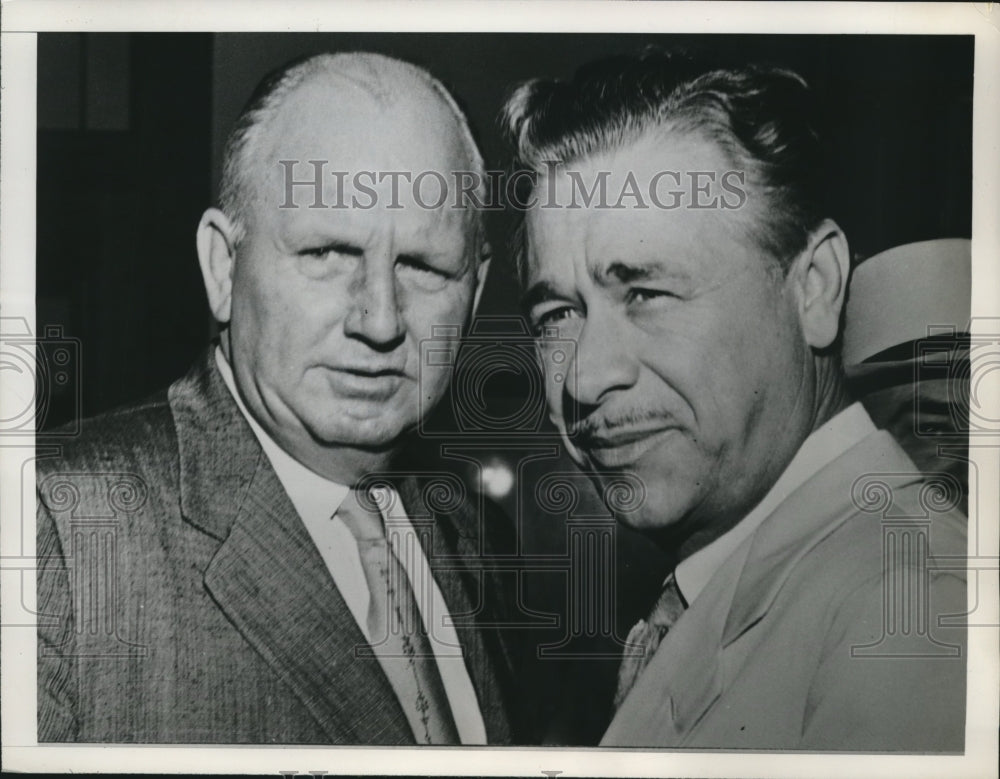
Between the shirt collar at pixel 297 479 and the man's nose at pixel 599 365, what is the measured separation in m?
0.71

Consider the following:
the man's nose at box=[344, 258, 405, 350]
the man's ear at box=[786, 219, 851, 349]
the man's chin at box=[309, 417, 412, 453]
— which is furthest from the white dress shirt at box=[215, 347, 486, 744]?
the man's ear at box=[786, 219, 851, 349]

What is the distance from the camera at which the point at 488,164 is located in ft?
10.3

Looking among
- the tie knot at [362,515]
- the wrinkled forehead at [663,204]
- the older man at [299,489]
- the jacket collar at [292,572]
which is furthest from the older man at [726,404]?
the tie knot at [362,515]

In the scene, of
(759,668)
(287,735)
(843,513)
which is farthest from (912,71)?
(287,735)

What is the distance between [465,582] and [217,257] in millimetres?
1151

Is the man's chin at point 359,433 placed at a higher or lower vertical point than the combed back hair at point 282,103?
lower

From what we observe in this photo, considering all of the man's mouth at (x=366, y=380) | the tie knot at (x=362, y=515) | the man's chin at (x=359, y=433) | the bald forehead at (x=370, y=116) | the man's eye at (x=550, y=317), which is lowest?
the tie knot at (x=362, y=515)

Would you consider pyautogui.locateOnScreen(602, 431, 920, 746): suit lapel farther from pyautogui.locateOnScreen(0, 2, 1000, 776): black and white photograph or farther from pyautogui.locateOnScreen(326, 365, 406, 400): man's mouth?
pyautogui.locateOnScreen(326, 365, 406, 400): man's mouth

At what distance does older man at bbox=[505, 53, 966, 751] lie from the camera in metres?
3.13

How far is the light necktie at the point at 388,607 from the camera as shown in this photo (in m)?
3.18

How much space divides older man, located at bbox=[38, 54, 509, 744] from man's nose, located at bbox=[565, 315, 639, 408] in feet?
1.16

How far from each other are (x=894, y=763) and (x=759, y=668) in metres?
0.49

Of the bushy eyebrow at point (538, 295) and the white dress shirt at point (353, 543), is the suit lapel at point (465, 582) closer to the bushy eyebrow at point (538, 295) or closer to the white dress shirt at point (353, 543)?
the white dress shirt at point (353, 543)

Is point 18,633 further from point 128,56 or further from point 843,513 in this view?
point 843,513
